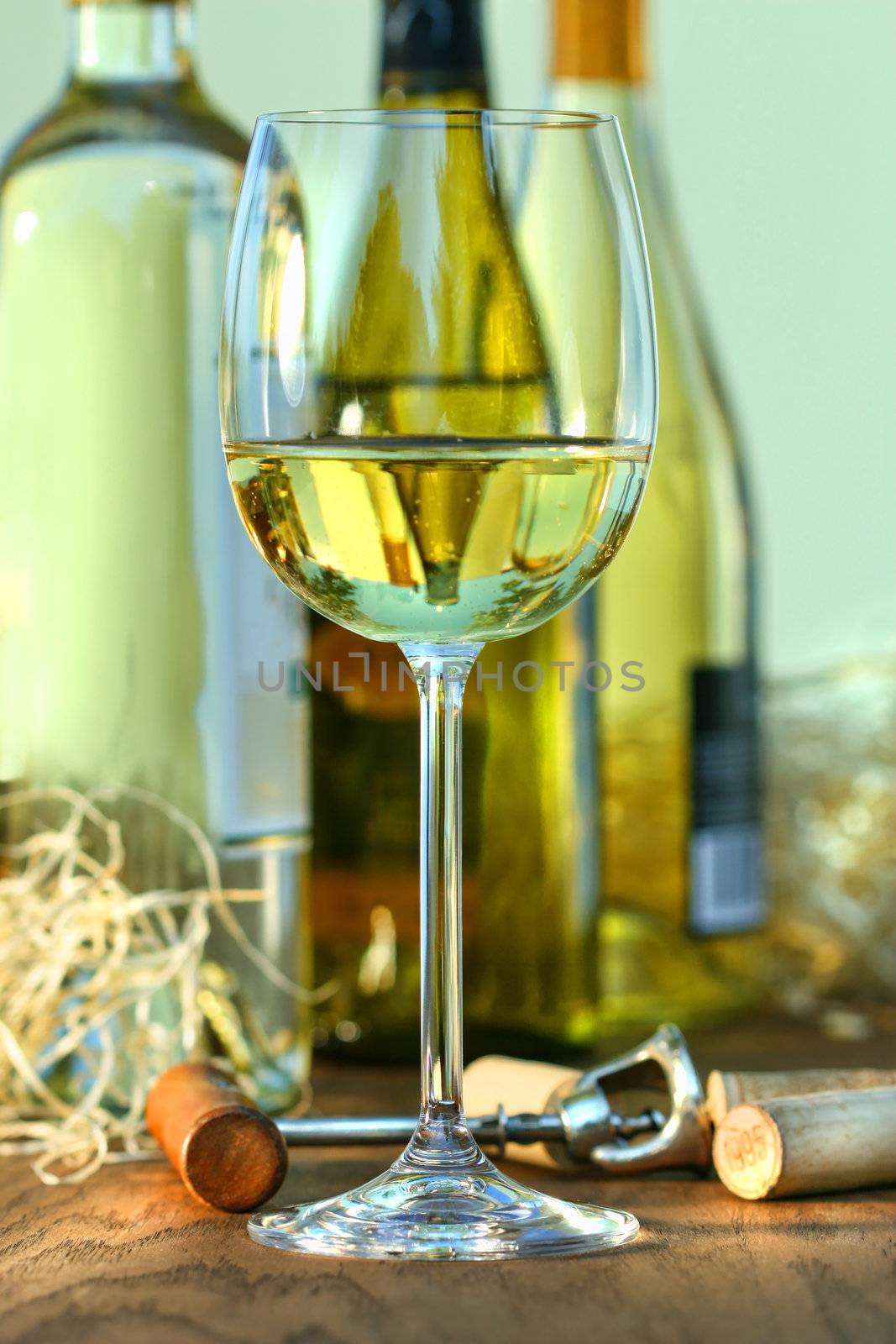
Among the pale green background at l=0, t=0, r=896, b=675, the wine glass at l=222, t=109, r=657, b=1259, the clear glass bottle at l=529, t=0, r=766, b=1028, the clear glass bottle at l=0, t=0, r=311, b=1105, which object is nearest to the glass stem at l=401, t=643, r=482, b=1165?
the wine glass at l=222, t=109, r=657, b=1259

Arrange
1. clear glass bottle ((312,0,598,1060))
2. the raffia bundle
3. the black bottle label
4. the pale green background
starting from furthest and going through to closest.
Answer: the pale green background < the black bottle label < clear glass bottle ((312,0,598,1060)) < the raffia bundle

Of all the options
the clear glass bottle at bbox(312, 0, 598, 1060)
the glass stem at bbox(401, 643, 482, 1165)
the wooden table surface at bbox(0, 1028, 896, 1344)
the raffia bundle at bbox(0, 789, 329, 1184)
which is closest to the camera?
the wooden table surface at bbox(0, 1028, 896, 1344)

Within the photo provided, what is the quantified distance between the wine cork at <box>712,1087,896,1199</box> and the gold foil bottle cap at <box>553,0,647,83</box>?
77cm

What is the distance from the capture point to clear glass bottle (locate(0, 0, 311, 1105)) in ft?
2.90

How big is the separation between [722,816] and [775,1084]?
1.40 ft

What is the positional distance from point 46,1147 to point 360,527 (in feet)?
1.11

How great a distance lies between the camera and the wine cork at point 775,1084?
2.45 feet

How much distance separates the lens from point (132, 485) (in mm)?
892

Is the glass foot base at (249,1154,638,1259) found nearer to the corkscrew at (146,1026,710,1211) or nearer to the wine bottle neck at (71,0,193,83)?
the corkscrew at (146,1026,710,1211)

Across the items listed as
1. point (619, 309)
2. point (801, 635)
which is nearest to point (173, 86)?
point (619, 309)

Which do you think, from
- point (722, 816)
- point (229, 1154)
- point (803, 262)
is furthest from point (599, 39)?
point (229, 1154)

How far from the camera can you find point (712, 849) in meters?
1.17

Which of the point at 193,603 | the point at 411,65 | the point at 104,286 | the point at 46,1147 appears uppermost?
the point at 411,65

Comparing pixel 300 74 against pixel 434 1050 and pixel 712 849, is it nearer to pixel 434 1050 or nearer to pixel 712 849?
pixel 712 849
